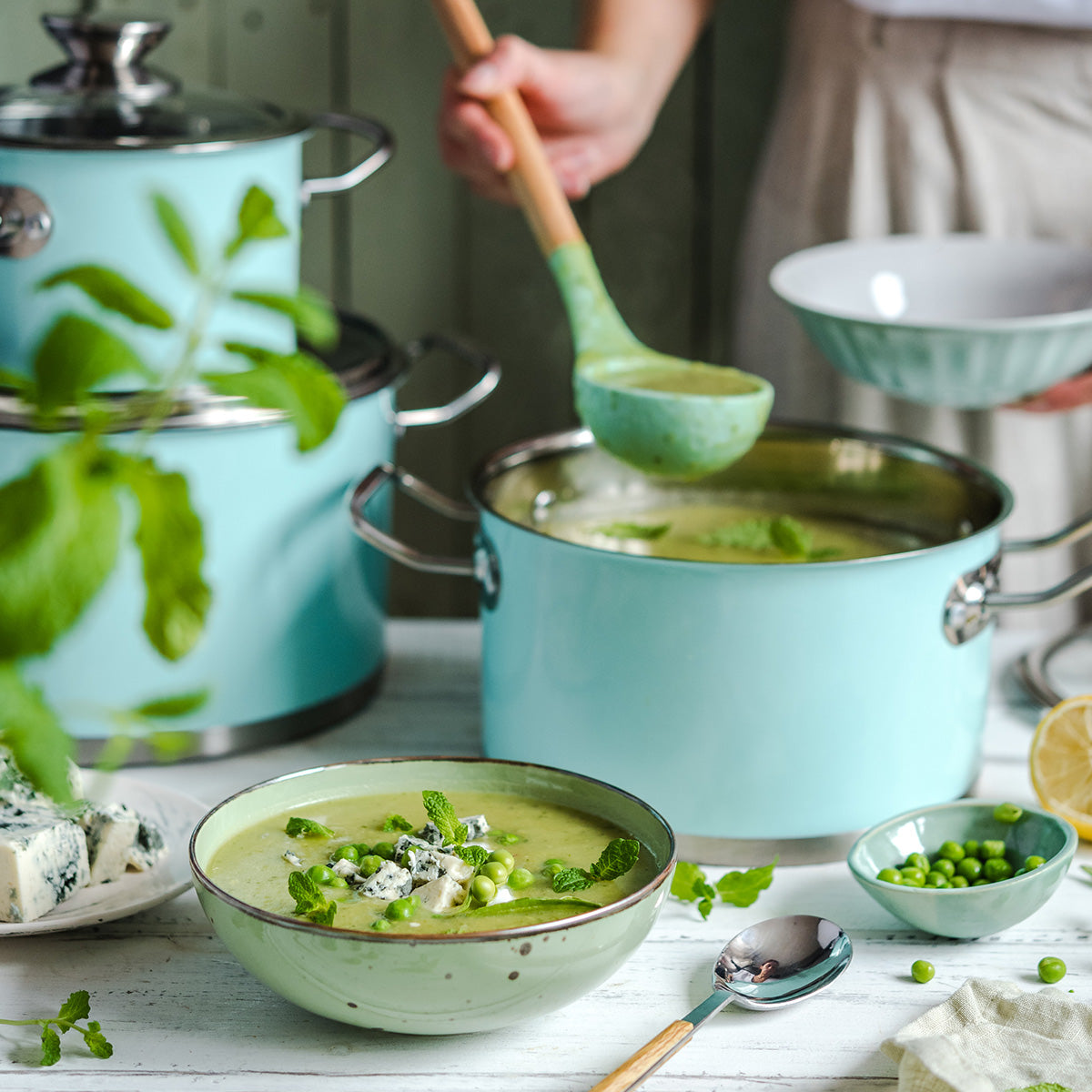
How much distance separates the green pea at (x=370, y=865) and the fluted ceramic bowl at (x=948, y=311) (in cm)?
56

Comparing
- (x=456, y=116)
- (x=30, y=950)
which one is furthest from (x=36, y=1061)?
(x=456, y=116)

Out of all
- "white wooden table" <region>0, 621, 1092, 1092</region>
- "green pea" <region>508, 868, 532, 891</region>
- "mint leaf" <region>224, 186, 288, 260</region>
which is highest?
"mint leaf" <region>224, 186, 288, 260</region>

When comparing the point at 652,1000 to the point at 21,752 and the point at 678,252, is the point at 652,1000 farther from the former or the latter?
the point at 678,252

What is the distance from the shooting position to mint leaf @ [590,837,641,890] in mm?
806

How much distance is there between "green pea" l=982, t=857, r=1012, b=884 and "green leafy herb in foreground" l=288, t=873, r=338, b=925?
0.43 meters

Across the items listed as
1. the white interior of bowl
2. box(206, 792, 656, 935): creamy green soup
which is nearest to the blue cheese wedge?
box(206, 792, 656, 935): creamy green soup

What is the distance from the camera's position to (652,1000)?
0.85 m

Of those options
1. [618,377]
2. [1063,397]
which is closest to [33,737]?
[618,377]

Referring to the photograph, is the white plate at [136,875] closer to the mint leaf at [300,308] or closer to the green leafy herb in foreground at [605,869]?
the green leafy herb in foreground at [605,869]

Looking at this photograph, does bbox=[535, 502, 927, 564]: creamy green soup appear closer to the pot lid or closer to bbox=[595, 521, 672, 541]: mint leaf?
bbox=[595, 521, 672, 541]: mint leaf

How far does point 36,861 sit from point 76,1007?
104 mm

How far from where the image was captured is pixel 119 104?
110 cm

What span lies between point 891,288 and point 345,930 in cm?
87

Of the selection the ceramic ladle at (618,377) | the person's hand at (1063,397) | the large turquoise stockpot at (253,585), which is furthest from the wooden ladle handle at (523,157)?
the person's hand at (1063,397)
